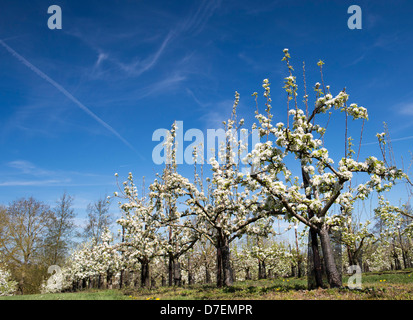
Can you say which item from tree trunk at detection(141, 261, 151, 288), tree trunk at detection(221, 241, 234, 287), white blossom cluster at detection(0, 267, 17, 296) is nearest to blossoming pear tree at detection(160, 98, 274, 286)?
tree trunk at detection(221, 241, 234, 287)

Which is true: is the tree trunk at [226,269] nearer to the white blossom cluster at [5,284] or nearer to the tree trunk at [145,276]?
the tree trunk at [145,276]

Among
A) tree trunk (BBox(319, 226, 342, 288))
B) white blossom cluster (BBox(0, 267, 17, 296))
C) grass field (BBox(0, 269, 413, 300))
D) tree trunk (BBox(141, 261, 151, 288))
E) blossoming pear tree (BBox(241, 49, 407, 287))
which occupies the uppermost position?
blossoming pear tree (BBox(241, 49, 407, 287))

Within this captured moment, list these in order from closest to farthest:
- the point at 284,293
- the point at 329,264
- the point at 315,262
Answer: the point at 284,293 → the point at 329,264 → the point at 315,262

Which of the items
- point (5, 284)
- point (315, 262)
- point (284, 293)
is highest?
point (315, 262)

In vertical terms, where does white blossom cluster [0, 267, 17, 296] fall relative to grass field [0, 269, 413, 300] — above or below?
below

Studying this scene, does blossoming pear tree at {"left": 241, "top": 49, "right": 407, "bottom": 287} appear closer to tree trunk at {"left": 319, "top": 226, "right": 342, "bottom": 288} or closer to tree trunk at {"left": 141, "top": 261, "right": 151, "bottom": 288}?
tree trunk at {"left": 319, "top": 226, "right": 342, "bottom": 288}

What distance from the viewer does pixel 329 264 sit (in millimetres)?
11102

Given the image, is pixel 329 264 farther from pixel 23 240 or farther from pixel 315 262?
pixel 23 240

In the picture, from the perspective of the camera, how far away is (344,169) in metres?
9.72

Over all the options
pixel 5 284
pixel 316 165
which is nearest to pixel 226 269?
pixel 316 165

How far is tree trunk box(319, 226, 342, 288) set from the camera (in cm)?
1093

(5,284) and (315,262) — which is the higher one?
(315,262)
